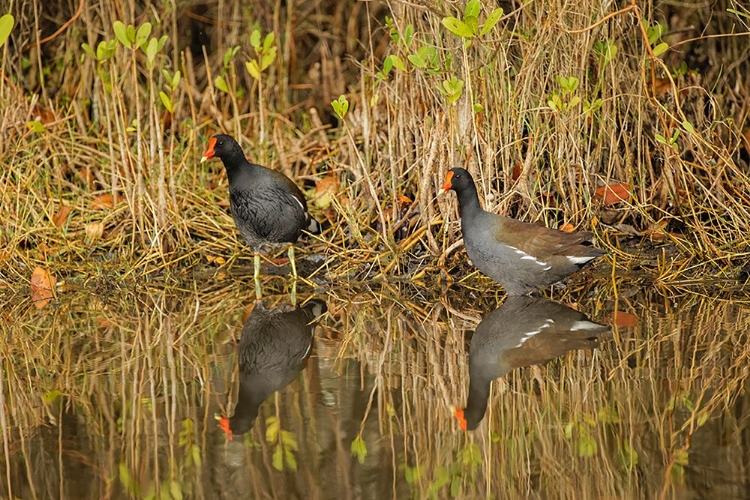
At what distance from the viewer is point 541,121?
555cm

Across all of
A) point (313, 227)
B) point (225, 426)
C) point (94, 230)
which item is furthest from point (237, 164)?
point (225, 426)

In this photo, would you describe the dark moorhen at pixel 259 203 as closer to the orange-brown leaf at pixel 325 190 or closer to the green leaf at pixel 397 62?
the orange-brown leaf at pixel 325 190

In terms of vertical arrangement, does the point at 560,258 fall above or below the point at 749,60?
below

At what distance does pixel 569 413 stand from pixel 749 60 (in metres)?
4.19

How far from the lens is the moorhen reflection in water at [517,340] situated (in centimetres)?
355

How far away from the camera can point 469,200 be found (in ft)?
16.6

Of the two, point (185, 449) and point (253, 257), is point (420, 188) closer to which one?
point (253, 257)

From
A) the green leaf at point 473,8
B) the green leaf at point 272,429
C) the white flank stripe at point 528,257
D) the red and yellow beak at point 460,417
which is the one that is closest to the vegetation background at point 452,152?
the green leaf at point 473,8

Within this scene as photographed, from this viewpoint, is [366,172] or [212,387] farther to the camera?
[366,172]

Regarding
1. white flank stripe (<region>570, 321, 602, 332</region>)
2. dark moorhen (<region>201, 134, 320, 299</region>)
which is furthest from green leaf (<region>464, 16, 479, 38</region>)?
dark moorhen (<region>201, 134, 320, 299</region>)

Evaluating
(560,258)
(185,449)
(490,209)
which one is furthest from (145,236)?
(185,449)

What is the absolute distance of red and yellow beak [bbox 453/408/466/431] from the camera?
126 inches

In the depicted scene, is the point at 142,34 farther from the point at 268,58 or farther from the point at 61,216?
the point at 61,216

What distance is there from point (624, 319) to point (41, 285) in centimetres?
294
